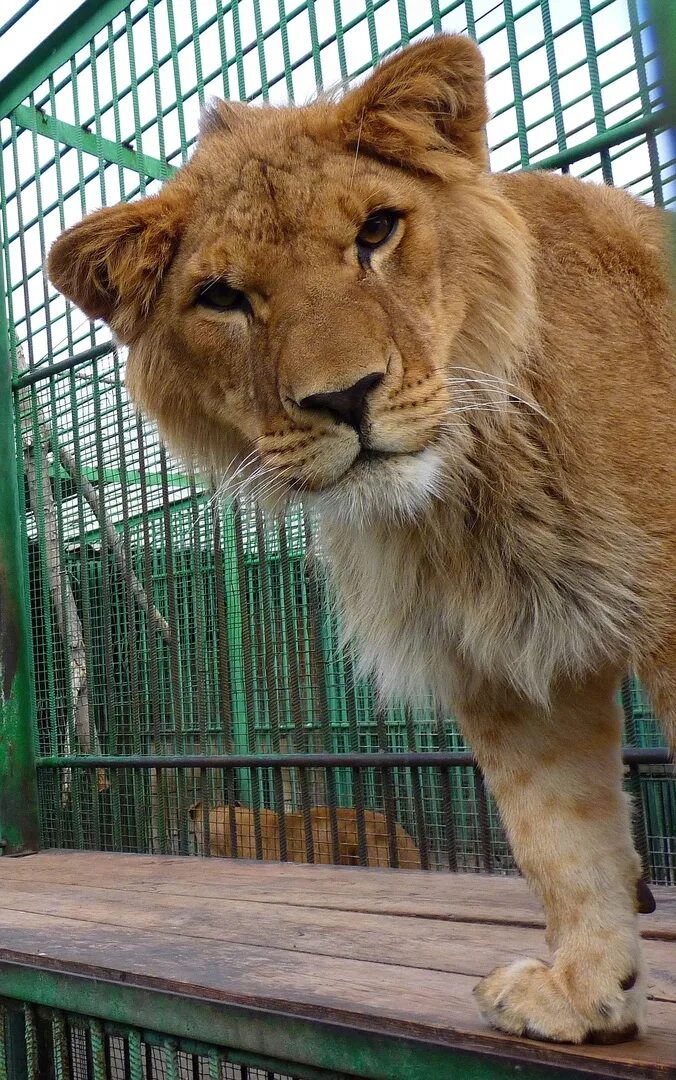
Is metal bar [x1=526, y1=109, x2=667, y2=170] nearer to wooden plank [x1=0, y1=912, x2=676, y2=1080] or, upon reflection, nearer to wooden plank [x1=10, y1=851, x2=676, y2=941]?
wooden plank [x1=10, y1=851, x2=676, y2=941]

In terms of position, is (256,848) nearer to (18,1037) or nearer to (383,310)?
(18,1037)

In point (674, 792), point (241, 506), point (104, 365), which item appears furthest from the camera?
point (104, 365)

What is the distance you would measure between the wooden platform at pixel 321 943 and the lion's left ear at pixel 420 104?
156 cm

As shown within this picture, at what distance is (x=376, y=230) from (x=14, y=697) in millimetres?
3537

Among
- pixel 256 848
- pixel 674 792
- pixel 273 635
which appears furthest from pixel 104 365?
pixel 674 792

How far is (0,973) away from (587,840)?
1.54m

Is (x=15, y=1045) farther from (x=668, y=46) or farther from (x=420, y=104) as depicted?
(x=668, y=46)

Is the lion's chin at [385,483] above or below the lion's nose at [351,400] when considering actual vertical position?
below

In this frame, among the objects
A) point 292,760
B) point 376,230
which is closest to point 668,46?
point 376,230

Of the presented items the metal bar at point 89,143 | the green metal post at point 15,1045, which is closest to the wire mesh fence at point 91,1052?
the green metal post at point 15,1045

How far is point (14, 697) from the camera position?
15.8 feet

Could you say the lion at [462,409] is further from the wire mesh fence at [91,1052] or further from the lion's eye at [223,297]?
the wire mesh fence at [91,1052]

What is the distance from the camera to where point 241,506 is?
2.32 meters

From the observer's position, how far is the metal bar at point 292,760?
3.10 metres
